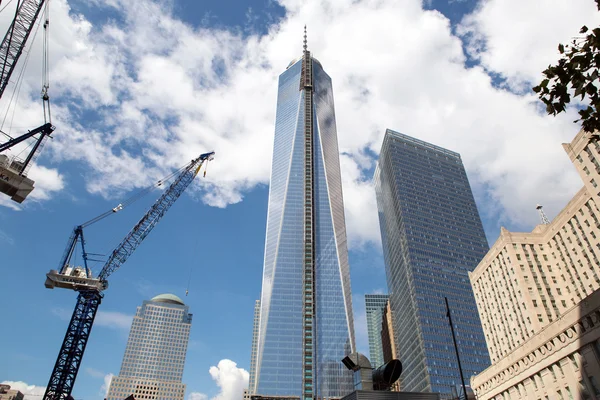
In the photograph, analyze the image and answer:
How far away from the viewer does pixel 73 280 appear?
88.1 m

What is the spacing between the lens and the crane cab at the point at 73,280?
86.4 meters

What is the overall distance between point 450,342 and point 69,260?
145058 millimetres

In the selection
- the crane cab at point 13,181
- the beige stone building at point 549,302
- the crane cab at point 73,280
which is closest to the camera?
the beige stone building at point 549,302

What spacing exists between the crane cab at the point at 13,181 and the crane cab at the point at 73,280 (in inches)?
1592

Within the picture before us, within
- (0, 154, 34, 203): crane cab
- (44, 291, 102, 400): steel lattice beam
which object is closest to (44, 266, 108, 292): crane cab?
(44, 291, 102, 400): steel lattice beam

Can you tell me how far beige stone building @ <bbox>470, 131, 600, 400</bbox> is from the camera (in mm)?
41375

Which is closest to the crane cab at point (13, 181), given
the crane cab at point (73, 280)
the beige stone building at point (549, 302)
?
the crane cab at point (73, 280)

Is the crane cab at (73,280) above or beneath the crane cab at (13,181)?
above

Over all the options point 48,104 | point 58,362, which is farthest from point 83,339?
point 48,104

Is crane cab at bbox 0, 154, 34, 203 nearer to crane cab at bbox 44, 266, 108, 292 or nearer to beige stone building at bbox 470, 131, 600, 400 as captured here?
crane cab at bbox 44, 266, 108, 292

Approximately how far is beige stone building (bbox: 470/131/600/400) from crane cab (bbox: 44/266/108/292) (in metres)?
78.2

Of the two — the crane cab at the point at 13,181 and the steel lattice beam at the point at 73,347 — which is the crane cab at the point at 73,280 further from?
the crane cab at the point at 13,181

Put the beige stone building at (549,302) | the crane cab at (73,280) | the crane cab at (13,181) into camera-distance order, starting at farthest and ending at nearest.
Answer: the crane cab at (73,280) < the crane cab at (13,181) < the beige stone building at (549,302)

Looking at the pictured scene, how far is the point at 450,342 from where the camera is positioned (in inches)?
6668
